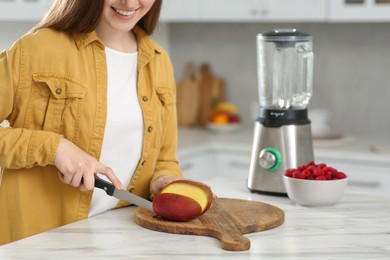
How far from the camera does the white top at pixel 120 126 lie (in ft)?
6.63

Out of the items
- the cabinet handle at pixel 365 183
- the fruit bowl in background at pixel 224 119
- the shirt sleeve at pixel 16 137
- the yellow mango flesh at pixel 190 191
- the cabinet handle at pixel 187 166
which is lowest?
the cabinet handle at pixel 365 183

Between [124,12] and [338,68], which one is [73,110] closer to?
[124,12]

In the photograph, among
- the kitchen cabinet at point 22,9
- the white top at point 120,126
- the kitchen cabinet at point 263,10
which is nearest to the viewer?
the white top at point 120,126

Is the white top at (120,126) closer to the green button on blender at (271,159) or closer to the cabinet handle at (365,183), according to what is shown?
the green button on blender at (271,159)

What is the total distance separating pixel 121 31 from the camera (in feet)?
6.66

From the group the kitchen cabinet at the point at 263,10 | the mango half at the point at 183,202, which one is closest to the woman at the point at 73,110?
the mango half at the point at 183,202

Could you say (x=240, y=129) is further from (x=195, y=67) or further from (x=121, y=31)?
(x=121, y=31)

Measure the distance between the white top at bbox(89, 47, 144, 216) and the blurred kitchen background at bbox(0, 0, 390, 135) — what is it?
150 centimetres

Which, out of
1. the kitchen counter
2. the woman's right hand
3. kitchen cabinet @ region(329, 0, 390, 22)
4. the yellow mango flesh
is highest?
kitchen cabinet @ region(329, 0, 390, 22)

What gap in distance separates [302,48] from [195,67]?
7.00 feet

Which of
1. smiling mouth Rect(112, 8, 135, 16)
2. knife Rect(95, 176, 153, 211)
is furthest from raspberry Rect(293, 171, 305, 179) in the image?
smiling mouth Rect(112, 8, 135, 16)

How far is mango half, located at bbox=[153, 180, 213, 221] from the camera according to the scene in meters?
1.74

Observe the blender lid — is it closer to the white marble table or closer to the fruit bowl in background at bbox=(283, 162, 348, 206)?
the fruit bowl in background at bbox=(283, 162, 348, 206)

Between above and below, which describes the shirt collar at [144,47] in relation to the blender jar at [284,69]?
above
